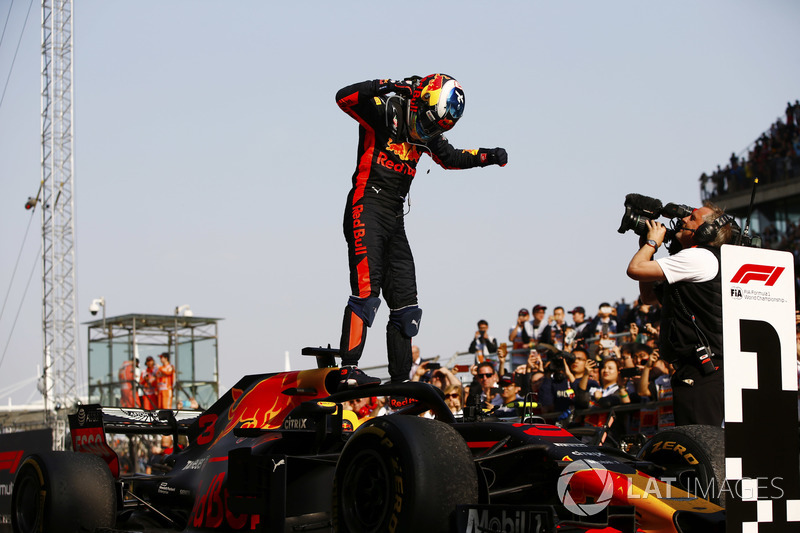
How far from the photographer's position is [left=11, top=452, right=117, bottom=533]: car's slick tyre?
602 centimetres

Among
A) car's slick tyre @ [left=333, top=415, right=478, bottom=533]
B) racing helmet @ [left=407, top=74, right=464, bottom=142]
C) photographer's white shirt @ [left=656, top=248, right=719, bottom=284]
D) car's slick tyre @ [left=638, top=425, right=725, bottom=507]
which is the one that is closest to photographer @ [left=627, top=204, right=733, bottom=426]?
photographer's white shirt @ [left=656, top=248, right=719, bottom=284]

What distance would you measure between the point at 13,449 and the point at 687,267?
6073 millimetres

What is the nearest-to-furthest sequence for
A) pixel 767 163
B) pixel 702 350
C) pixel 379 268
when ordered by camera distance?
pixel 702 350 < pixel 379 268 < pixel 767 163

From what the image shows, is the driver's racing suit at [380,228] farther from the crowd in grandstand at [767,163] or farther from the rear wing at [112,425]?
the crowd in grandstand at [767,163]

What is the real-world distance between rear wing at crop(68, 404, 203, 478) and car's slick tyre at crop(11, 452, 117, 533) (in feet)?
2.14

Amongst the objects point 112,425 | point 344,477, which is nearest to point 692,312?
point 344,477

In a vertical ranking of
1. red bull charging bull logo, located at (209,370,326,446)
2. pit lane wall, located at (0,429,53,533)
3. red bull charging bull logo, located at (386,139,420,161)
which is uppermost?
red bull charging bull logo, located at (386,139,420,161)

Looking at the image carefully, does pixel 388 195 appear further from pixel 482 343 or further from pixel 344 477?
pixel 482 343

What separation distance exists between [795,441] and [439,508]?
56.2 inches

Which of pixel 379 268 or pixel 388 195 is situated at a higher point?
pixel 388 195

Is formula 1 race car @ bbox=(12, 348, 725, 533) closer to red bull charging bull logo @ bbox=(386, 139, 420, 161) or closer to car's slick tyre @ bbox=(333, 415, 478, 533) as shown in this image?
car's slick tyre @ bbox=(333, 415, 478, 533)

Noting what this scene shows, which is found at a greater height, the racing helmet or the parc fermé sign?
the racing helmet

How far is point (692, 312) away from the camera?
6.12 m

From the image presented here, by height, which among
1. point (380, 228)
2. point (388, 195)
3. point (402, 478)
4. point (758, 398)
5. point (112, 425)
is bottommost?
point (112, 425)
